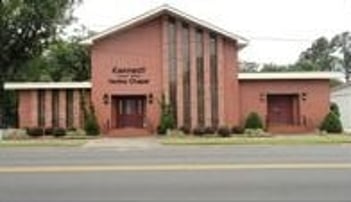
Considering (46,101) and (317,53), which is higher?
(317,53)

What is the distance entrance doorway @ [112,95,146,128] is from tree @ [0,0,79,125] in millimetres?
13519

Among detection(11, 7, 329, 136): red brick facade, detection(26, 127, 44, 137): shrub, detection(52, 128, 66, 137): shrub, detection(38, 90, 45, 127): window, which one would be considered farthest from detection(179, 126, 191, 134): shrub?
detection(38, 90, 45, 127): window

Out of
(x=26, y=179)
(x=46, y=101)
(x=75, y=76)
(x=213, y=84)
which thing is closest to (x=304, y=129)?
(x=213, y=84)

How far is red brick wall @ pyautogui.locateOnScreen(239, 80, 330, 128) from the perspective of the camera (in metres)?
47.1

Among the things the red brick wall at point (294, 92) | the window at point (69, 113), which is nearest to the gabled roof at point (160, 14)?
the red brick wall at point (294, 92)

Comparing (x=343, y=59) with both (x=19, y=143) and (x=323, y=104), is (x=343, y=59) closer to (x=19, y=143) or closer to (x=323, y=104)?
(x=323, y=104)

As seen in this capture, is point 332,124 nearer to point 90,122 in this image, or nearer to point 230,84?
point 230,84

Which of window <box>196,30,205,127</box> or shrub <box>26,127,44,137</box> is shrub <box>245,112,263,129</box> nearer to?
window <box>196,30,205,127</box>

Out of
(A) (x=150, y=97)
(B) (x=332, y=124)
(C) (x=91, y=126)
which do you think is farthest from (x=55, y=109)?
(B) (x=332, y=124)

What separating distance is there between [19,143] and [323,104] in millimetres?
18403

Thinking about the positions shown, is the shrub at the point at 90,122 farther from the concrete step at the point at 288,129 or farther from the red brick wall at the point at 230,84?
the concrete step at the point at 288,129

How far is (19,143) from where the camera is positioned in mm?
37750

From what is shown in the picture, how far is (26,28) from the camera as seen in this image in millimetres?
59781

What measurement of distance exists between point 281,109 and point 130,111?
8903 mm
